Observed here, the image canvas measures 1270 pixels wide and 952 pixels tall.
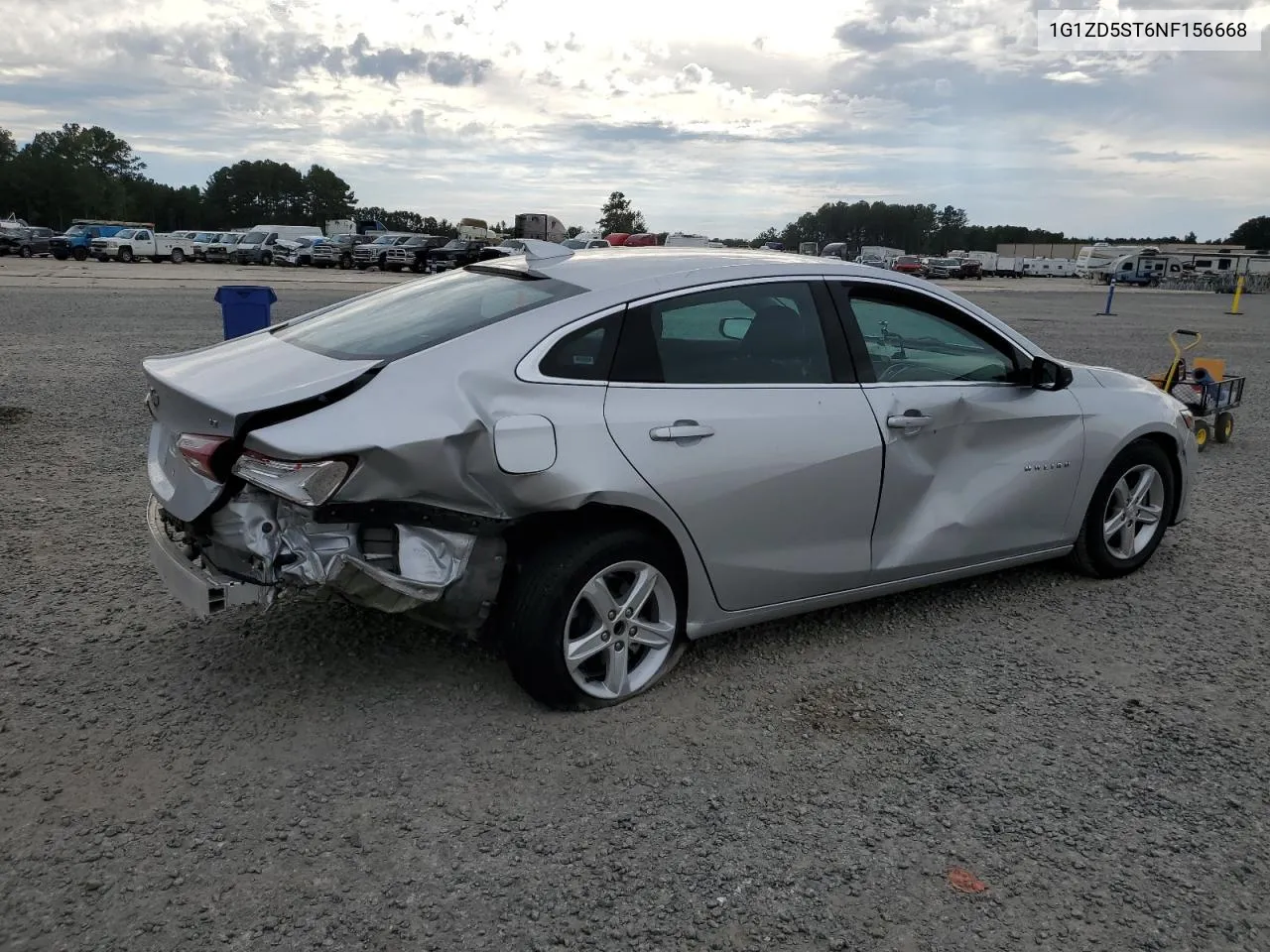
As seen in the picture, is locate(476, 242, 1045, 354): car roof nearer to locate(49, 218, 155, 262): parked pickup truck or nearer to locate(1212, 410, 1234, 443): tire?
locate(1212, 410, 1234, 443): tire

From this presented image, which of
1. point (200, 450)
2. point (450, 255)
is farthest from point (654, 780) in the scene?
point (450, 255)

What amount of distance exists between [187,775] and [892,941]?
2.14m

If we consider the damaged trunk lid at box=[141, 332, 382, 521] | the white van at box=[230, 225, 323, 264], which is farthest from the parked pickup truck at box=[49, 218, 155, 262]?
the damaged trunk lid at box=[141, 332, 382, 521]

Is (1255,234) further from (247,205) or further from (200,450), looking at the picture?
(200,450)

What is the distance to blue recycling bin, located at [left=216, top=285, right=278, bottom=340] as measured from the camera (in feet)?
29.3

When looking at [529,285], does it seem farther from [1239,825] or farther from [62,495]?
[62,495]

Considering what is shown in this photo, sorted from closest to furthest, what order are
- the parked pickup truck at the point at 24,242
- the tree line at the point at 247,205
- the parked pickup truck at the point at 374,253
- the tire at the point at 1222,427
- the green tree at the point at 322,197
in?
the tire at the point at 1222,427
the parked pickup truck at the point at 24,242
the parked pickup truck at the point at 374,253
the tree line at the point at 247,205
the green tree at the point at 322,197

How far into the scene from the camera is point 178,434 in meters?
3.49

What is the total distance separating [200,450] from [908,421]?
2.65m

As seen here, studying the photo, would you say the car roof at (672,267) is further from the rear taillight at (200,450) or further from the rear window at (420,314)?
the rear taillight at (200,450)

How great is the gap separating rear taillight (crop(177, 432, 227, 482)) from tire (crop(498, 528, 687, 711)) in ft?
3.40

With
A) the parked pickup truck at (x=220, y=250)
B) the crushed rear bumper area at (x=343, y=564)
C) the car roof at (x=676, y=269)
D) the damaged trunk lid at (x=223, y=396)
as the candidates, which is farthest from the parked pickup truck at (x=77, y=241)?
the crushed rear bumper area at (x=343, y=564)

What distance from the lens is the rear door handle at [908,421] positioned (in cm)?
411

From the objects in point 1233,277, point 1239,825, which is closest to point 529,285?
point 1239,825
